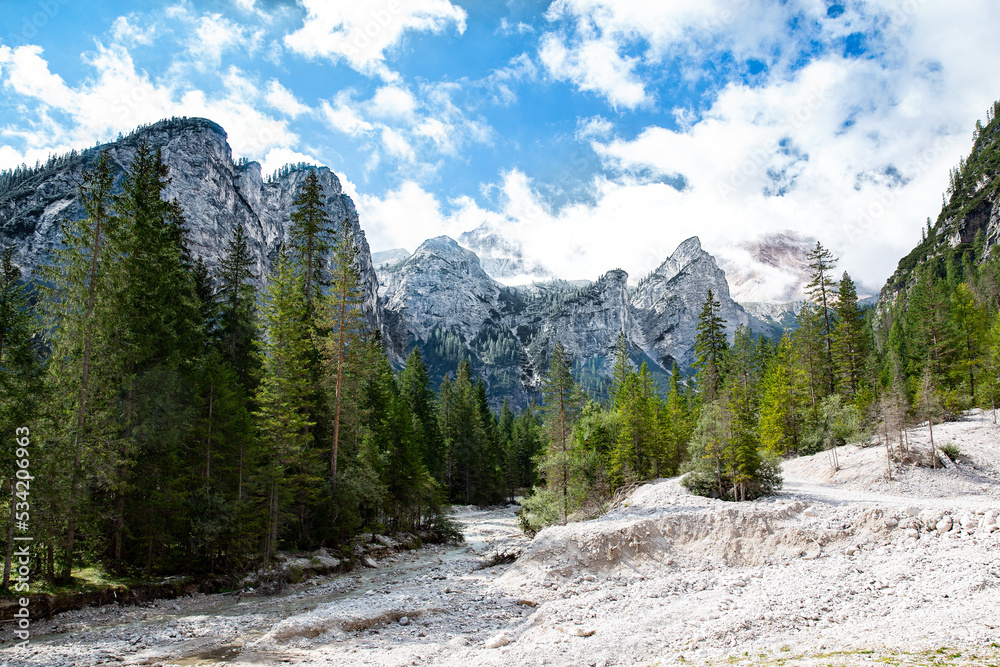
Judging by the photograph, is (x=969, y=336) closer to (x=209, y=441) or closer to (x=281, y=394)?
(x=281, y=394)

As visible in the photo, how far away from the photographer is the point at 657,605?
15.1 m

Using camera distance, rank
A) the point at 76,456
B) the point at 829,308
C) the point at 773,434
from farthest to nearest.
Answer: the point at 829,308
the point at 773,434
the point at 76,456

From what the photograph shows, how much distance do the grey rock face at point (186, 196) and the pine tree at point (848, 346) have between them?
82.0m

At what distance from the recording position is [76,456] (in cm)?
1727

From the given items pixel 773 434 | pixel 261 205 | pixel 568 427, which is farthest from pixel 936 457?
pixel 261 205

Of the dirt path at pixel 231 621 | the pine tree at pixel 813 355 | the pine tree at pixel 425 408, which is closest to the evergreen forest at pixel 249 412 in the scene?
the pine tree at pixel 813 355

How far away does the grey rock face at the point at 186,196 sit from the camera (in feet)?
338

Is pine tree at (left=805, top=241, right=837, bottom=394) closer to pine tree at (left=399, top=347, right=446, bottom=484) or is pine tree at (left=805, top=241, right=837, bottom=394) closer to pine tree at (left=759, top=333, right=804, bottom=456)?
pine tree at (left=759, top=333, right=804, bottom=456)

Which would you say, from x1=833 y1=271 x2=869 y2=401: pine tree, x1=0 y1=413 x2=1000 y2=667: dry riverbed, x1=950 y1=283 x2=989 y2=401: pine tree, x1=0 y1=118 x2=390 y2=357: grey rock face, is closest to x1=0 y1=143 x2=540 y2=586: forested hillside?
x1=0 y1=413 x2=1000 y2=667: dry riverbed

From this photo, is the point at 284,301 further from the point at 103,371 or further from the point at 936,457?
the point at 936,457

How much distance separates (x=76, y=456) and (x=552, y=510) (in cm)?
2352

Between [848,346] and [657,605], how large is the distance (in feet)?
145

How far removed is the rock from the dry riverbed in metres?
0.05

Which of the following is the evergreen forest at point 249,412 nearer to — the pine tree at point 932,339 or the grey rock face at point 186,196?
the pine tree at point 932,339
